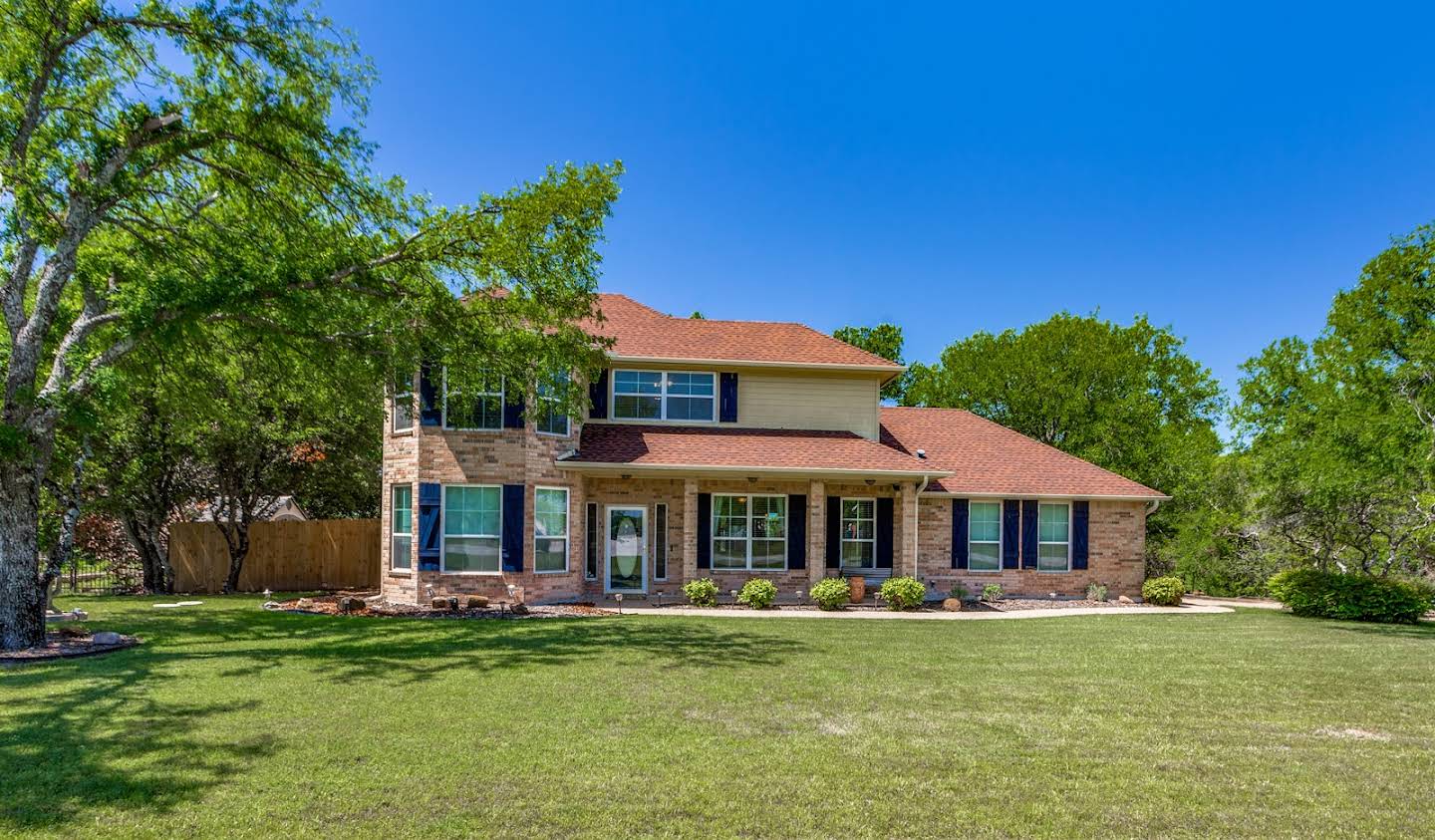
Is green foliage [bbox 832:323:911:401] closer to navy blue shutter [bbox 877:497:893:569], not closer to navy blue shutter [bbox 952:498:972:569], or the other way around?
navy blue shutter [bbox 952:498:972:569]

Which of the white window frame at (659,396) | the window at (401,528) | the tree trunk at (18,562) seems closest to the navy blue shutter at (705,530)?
the white window frame at (659,396)

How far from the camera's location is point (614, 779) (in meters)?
5.19

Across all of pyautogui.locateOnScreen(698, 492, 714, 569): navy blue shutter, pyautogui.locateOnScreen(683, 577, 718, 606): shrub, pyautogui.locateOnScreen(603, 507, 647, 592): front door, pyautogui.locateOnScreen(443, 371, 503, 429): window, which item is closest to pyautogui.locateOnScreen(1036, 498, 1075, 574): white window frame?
pyautogui.locateOnScreen(698, 492, 714, 569): navy blue shutter

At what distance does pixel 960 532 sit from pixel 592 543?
378 inches

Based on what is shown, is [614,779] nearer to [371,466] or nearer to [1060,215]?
[371,466]

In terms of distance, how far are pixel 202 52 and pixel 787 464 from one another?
1317 cm

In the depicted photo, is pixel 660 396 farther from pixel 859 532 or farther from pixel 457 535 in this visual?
pixel 859 532

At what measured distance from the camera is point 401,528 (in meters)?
16.6

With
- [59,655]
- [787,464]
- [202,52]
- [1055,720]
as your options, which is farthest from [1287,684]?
[202,52]

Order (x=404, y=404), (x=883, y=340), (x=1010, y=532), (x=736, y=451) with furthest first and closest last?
(x=883, y=340) → (x=1010, y=532) → (x=736, y=451) → (x=404, y=404)

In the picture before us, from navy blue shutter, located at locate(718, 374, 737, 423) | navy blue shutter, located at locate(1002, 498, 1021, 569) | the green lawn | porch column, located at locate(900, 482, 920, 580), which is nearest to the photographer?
the green lawn

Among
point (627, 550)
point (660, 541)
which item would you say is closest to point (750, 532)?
point (660, 541)

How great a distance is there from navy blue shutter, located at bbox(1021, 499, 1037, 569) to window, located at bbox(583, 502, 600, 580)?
11.2m

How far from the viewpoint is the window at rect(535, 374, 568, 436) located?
1410cm
